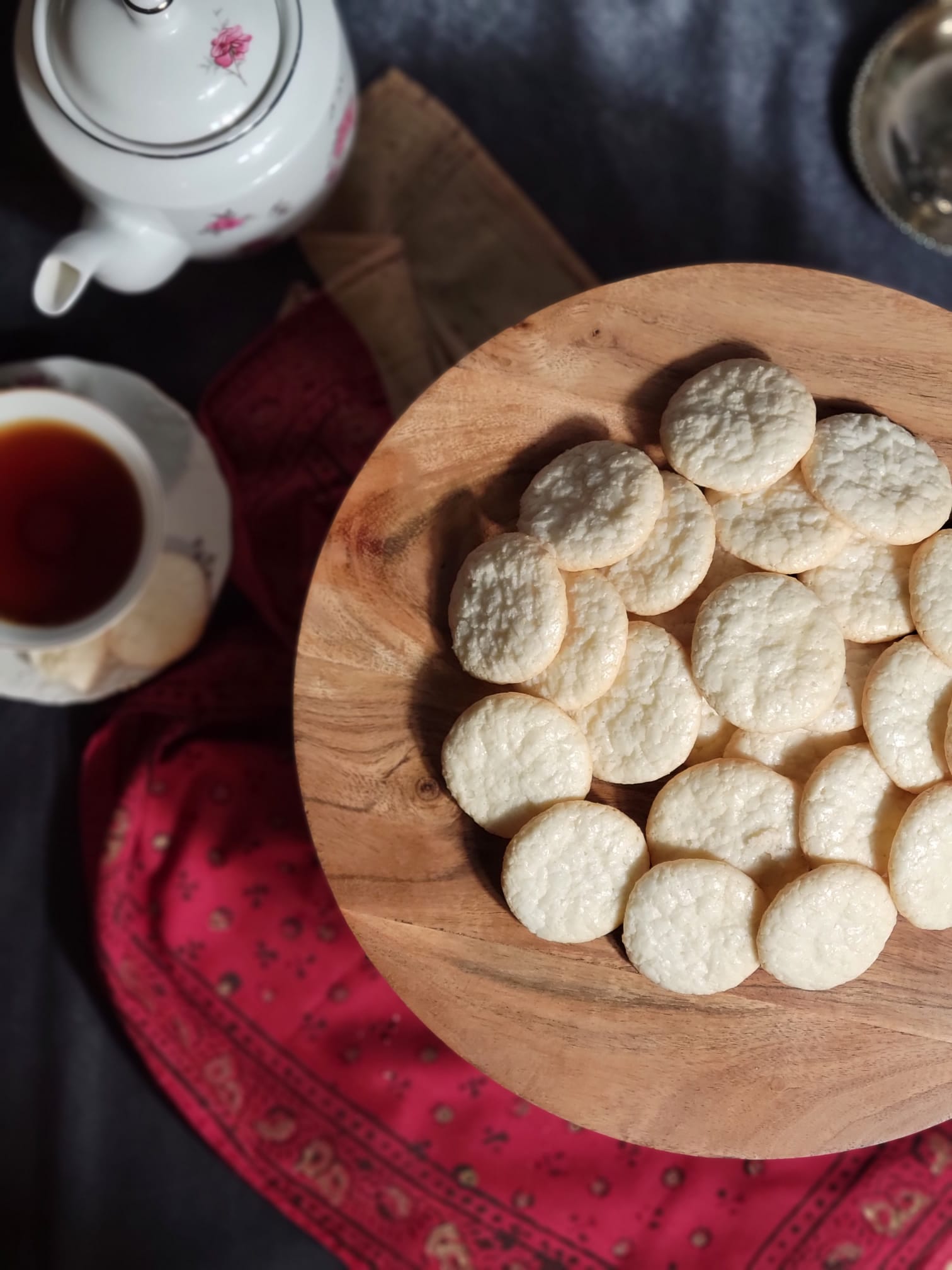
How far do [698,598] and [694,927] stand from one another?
0.70 feet

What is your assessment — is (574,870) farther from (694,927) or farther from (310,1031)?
(310,1031)

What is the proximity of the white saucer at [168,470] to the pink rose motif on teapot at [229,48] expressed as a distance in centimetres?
30

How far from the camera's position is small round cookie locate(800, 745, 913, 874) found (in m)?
0.65

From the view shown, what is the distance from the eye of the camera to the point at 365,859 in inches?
26.2

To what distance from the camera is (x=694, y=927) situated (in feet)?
2.09

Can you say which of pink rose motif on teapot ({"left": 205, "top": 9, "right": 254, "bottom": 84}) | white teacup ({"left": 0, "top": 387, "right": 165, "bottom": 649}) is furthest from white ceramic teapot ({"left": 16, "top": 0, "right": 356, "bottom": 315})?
white teacup ({"left": 0, "top": 387, "right": 165, "bottom": 649})

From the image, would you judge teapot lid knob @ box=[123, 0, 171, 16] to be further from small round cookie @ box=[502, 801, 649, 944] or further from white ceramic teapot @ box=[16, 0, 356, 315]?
small round cookie @ box=[502, 801, 649, 944]

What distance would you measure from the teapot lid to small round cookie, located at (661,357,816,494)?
340mm

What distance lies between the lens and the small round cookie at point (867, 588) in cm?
67

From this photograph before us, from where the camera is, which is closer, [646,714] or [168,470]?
[646,714]

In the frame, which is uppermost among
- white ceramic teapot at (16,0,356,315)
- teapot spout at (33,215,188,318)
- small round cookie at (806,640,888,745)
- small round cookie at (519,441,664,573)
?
white ceramic teapot at (16,0,356,315)

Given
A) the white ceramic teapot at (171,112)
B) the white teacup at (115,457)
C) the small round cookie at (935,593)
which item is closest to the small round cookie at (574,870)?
the small round cookie at (935,593)

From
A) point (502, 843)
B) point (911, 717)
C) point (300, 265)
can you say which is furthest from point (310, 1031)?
point (300, 265)

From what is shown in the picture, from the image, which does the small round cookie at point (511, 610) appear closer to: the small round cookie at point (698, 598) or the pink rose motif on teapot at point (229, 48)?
the small round cookie at point (698, 598)
